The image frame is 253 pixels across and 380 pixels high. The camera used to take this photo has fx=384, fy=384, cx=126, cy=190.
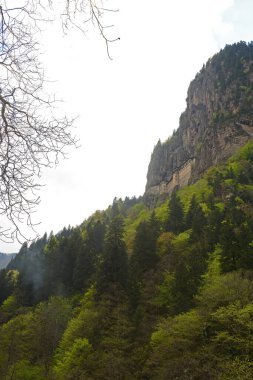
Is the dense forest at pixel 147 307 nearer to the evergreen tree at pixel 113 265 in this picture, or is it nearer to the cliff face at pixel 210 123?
the evergreen tree at pixel 113 265

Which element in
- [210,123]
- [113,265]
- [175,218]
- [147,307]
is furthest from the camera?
[210,123]

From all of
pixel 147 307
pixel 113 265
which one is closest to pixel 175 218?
pixel 113 265

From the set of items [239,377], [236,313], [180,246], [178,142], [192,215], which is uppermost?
[178,142]

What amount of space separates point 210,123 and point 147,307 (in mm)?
81117

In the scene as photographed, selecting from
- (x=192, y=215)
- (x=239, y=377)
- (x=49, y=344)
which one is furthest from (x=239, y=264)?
(x=192, y=215)

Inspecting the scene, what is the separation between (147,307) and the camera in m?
34.1

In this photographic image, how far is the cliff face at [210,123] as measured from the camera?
98438mm

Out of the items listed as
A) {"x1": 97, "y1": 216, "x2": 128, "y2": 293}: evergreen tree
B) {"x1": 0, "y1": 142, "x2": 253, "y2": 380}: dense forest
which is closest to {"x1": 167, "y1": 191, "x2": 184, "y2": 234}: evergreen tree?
{"x1": 0, "y1": 142, "x2": 253, "y2": 380}: dense forest

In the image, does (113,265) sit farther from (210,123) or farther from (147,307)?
(210,123)

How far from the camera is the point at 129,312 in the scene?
104ft

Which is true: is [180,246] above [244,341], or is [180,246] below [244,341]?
above

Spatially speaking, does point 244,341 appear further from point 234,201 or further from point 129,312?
point 234,201

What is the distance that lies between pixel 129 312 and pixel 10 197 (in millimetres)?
29776

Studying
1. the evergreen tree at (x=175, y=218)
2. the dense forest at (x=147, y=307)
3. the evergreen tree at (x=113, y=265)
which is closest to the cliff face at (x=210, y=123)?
the evergreen tree at (x=175, y=218)
